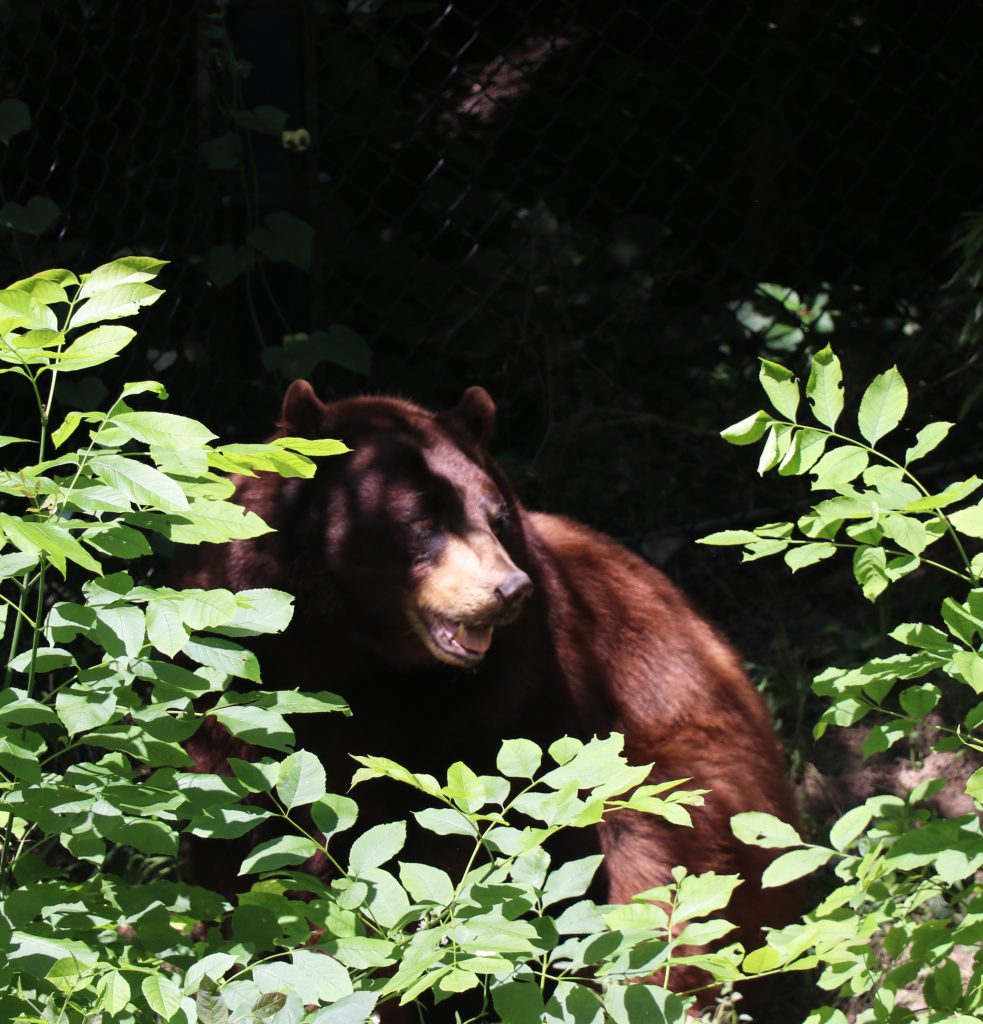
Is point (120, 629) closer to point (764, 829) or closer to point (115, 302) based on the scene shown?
point (115, 302)

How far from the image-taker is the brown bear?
3455 millimetres

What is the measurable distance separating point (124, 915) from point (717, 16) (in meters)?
5.56

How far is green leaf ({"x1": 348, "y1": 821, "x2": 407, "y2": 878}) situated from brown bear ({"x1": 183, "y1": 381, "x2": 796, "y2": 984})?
1449mm

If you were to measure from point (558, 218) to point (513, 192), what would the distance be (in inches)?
13.2

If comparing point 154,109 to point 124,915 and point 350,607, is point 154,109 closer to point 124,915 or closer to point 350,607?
point 350,607

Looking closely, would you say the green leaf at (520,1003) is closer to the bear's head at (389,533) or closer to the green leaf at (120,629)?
the green leaf at (120,629)

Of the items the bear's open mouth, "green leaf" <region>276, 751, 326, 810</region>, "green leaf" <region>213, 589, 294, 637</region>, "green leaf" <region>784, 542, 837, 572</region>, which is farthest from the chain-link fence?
"green leaf" <region>784, 542, 837, 572</region>

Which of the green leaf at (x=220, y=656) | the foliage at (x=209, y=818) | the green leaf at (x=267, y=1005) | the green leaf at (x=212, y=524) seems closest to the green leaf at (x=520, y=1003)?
the foliage at (x=209, y=818)

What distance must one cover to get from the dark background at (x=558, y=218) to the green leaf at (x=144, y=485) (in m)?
2.65

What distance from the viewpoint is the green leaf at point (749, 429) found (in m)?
1.90

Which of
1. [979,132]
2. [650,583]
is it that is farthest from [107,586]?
[979,132]

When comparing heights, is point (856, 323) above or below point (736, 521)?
above

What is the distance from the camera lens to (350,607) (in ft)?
11.7

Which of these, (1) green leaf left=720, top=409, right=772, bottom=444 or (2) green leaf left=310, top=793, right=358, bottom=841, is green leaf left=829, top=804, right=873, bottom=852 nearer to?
(1) green leaf left=720, top=409, right=772, bottom=444
